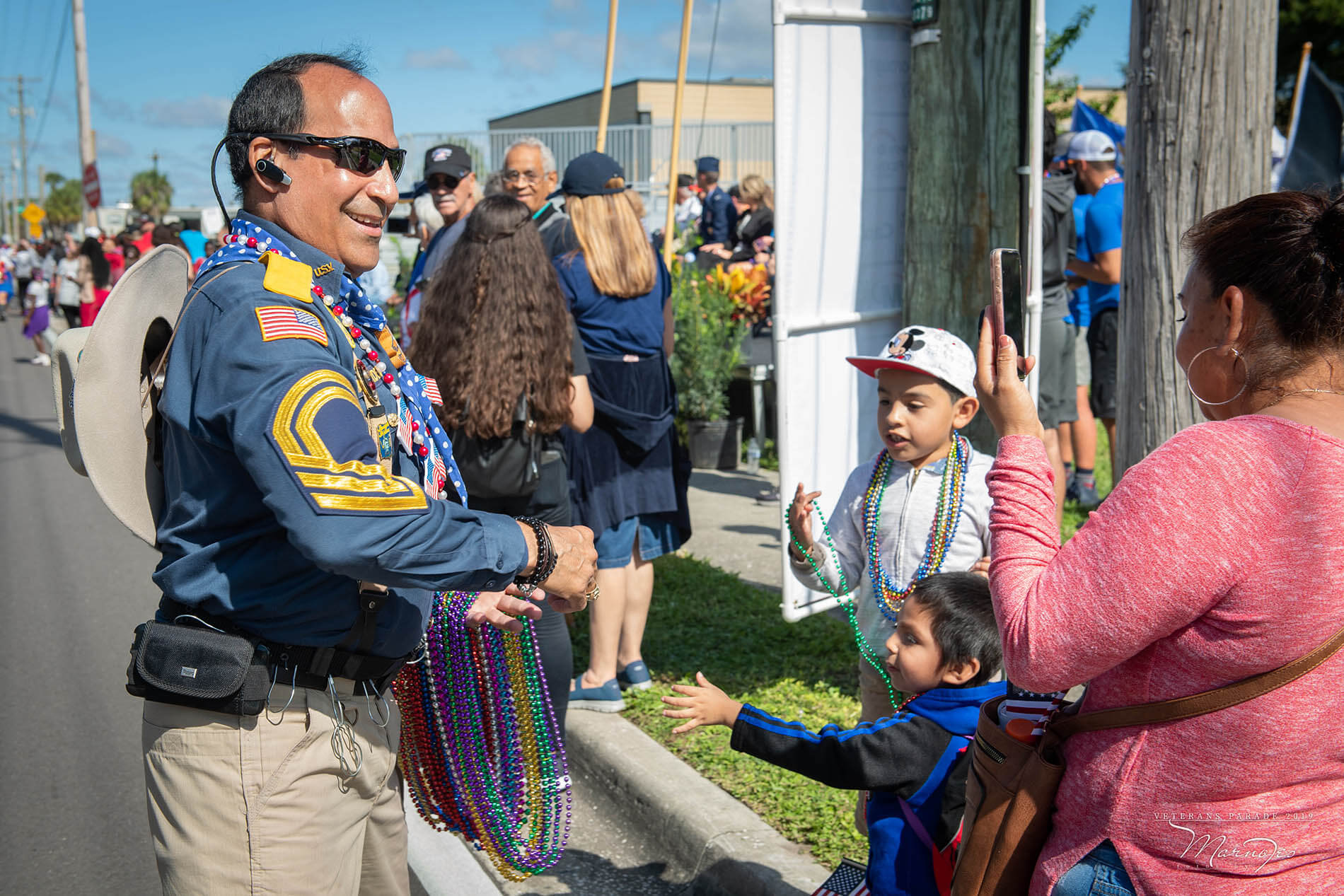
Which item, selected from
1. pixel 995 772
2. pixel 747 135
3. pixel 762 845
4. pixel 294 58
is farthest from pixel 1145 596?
pixel 747 135

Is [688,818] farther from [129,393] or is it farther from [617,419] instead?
[129,393]

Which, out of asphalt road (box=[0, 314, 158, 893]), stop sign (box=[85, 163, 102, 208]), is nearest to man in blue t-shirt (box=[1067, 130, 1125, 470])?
asphalt road (box=[0, 314, 158, 893])

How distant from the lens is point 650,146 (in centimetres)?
2228

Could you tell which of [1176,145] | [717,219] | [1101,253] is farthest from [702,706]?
[717,219]

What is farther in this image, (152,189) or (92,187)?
(152,189)

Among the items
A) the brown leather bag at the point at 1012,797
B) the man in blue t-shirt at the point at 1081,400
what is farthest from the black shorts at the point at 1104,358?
the brown leather bag at the point at 1012,797

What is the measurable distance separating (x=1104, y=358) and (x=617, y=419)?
13.4 ft

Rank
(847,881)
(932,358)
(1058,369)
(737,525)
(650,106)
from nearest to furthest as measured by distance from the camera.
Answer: (847,881)
(932,358)
(1058,369)
(737,525)
(650,106)

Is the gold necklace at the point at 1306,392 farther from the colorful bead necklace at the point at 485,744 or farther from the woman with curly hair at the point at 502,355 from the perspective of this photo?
the woman with curly hair at the point at 502,355

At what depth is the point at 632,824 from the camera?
377cm

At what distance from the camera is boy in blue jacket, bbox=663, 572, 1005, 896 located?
7.32 ft

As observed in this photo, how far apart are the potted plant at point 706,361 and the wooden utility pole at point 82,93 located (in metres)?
21.3

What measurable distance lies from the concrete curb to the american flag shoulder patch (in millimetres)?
2062

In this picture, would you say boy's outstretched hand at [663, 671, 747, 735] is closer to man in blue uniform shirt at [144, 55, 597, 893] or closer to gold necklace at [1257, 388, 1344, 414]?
man in blue uniform shirt at [144, 55, 597, 893]
